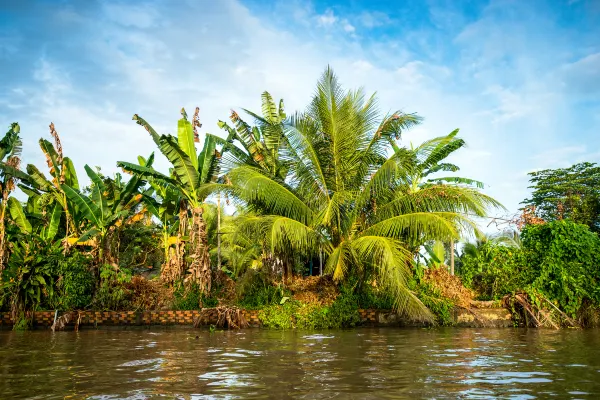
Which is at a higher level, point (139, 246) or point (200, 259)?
point (139, 246)

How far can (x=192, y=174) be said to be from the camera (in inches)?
613

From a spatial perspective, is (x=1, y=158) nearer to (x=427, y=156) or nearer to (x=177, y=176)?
(x=177, y=176)

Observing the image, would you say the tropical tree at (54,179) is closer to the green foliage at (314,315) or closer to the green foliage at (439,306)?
the green foliage at (314,315)

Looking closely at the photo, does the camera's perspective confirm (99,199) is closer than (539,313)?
No

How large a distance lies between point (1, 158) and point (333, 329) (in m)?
10.6

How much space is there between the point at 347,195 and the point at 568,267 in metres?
6.17

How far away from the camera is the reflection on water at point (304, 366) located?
537cm

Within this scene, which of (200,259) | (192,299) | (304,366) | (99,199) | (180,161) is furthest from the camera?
(99,199)

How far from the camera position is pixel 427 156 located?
1433cm

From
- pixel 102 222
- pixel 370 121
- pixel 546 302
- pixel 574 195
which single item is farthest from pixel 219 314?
pixel 574 195

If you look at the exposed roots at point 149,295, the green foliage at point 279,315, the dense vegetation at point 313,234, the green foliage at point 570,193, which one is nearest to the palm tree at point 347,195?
the dense vegetation at point 313,234

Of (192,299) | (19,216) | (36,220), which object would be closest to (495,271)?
(192,299)

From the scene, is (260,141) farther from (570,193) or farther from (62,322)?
(570,193)

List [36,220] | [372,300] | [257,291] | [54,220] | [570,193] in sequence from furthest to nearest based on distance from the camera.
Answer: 1. [570,193]
2. [36,220]
3. [54,220]
4. [257,291]
5. [372,300]
